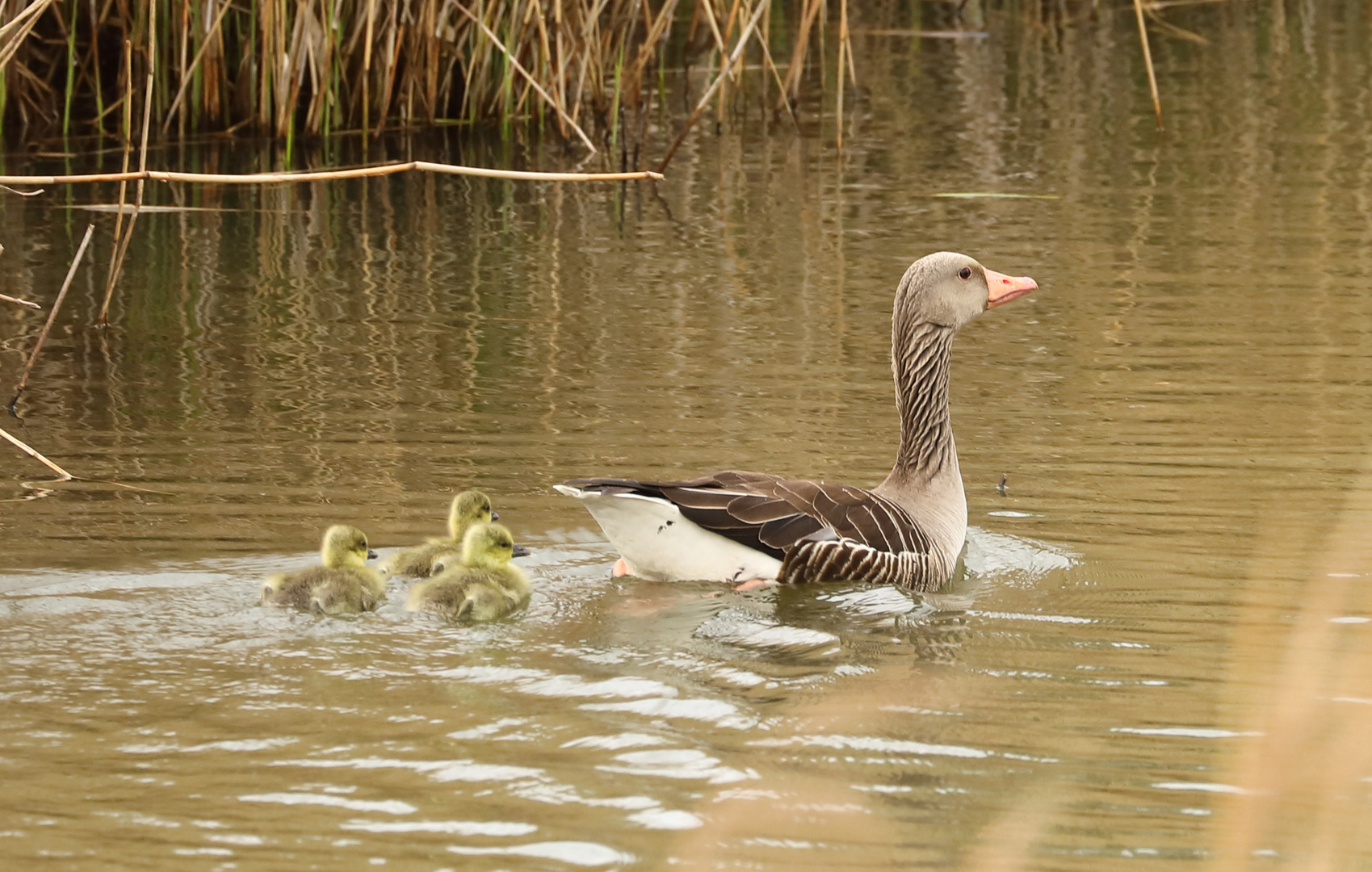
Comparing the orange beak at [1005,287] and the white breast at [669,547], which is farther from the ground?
the orange beak at [1005,287]

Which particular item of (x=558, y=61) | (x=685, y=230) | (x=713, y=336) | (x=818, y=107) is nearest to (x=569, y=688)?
(x=713, y=336)

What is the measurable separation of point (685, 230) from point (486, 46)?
3.37 meters

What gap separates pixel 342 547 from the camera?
6.65 metres

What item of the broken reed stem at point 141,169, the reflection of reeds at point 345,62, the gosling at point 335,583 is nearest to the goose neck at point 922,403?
the gosling at point 335,583

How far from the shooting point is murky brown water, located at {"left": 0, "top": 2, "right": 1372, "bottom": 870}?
4.96 metres

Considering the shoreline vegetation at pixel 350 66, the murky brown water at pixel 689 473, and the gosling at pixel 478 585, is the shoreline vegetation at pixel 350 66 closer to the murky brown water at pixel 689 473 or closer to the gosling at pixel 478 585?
the murky brown water at pixel 689 473

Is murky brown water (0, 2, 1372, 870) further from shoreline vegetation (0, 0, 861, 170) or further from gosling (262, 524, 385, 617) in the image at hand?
shoreline vegetation (0, 0, 861, 170)

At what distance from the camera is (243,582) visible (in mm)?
6891

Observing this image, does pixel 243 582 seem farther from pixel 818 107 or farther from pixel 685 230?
pixel 818 107

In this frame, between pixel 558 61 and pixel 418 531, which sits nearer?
pixel 418 531

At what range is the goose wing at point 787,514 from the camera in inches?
271

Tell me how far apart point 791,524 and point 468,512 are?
125 cm

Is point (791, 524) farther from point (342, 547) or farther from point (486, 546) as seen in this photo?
point (342, 547)

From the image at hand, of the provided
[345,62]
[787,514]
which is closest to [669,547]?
[787,514]
